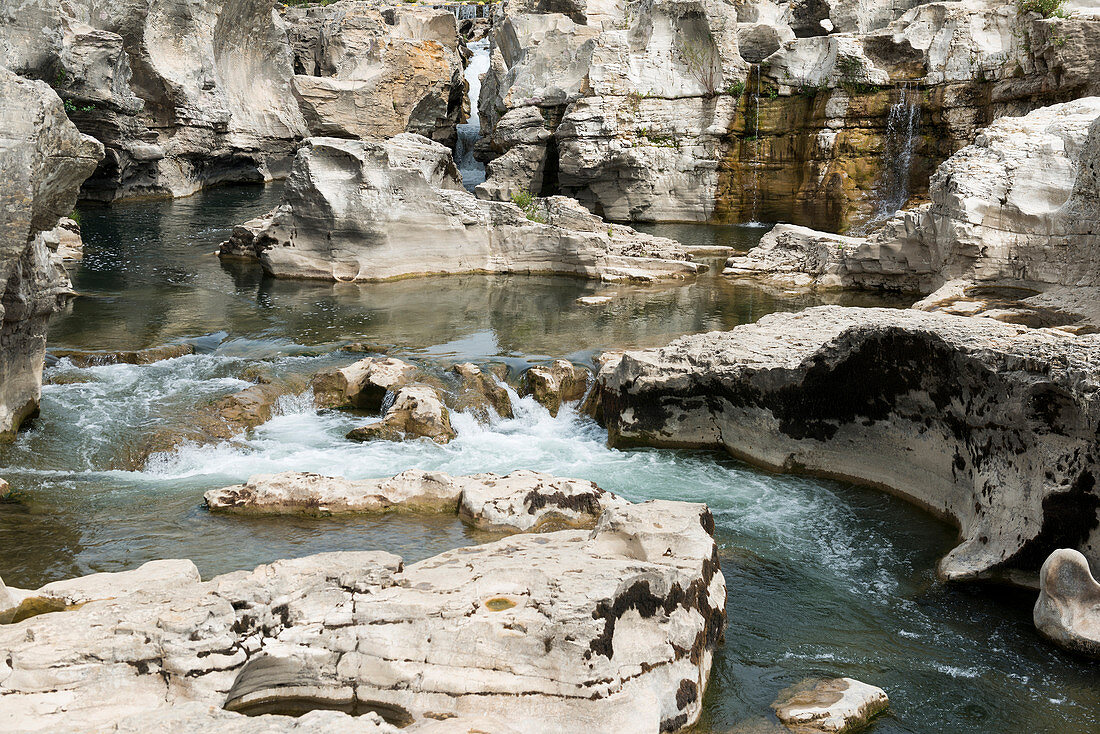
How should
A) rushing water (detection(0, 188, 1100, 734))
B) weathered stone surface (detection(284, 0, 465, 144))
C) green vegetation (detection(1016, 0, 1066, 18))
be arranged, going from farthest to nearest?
1. weathered stone surface (detection(284, 0, 465, 144))
2. green vegetation (detection(1016, 0, 1066, 18))
3. rushing water (detection(0, 188, 1100, 734))

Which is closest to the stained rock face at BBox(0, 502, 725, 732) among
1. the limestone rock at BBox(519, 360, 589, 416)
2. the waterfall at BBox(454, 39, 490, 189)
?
the limestone rock at BBox(519, 360, 589, 416)

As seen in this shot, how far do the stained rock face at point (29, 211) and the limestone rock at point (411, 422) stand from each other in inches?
122

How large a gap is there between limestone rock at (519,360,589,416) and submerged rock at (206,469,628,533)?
292cm

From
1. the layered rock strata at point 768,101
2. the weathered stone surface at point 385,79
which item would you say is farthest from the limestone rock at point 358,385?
the weathered stone surface at point 385,79

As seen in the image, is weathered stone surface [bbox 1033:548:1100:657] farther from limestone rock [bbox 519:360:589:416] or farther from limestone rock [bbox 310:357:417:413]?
limestone rock [bbox 310:357:417:413]

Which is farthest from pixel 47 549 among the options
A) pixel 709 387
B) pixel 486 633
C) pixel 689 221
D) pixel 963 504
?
pixel 689 221

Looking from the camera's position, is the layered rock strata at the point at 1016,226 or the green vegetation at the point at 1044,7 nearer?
the layered rock strata at the point at 1016,226

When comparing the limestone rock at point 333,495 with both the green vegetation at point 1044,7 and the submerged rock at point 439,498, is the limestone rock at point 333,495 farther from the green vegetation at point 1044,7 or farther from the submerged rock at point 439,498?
the green vegetation at point 1044,7

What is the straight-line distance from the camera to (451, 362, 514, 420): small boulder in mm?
9969

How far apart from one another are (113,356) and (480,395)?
4.55 metres

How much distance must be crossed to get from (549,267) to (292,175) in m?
4.81

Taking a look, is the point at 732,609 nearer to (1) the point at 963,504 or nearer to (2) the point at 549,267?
(1) the point at 963,504

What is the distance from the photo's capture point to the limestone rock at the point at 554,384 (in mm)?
10172

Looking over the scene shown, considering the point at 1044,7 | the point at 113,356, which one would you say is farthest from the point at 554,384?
the point at 1044,7
